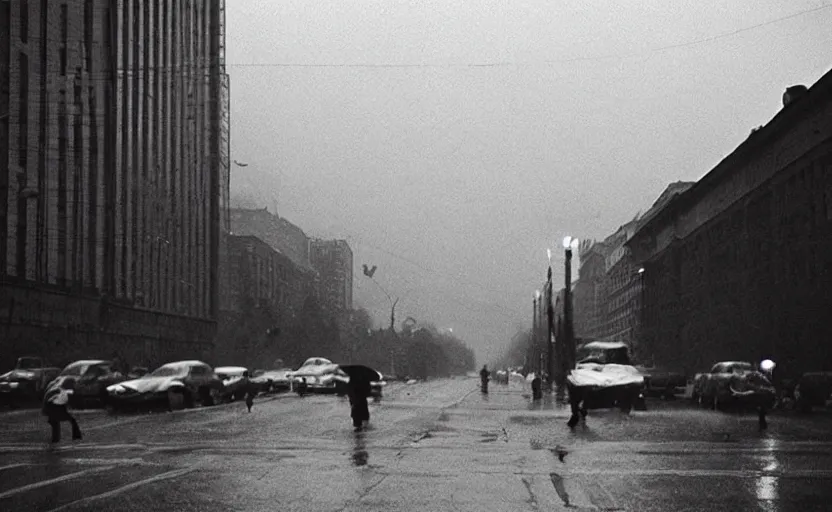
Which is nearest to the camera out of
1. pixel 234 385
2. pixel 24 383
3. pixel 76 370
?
pixel 76 370

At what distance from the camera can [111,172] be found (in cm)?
6750

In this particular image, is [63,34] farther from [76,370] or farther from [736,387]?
[736,387]

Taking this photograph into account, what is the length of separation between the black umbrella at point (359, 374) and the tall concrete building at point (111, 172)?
108 ft

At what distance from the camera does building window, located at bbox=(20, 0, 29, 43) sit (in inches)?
2157

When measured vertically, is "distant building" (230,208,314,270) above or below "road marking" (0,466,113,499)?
above

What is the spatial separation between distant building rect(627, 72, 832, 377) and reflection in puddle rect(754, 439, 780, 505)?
35702mm

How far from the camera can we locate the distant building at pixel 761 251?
5519 centimetres

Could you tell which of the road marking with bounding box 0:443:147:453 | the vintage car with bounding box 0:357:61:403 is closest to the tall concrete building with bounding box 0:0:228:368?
the vintage car with bounding box 0:357:61:403

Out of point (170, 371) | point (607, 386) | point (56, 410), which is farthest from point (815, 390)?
point (56, 410)

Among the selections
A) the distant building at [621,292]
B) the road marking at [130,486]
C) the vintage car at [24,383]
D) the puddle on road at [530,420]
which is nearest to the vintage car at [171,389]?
the vintage car at [24,383]

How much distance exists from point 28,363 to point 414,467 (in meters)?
34.5

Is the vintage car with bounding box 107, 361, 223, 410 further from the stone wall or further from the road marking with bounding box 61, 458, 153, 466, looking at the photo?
the stone wall

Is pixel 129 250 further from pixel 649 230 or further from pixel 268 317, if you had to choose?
pixel 649 230

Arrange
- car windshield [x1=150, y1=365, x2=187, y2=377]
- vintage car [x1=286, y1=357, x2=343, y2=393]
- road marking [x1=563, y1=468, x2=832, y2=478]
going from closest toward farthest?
road marking [x1=563, y1=468, x2=832, y2=478] → car windshield [x1=150, y1=365, x2=187, y2=377] → vintage car [x1=286, y1=357, x2=343, y2=393]
